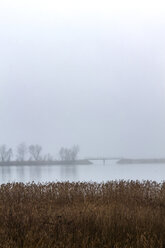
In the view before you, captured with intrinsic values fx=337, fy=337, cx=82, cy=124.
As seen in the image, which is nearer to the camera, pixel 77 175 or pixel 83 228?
pixel 83 228

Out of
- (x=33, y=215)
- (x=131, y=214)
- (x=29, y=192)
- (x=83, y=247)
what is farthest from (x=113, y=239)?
(x=29, y=192)

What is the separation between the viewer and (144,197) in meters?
14.1

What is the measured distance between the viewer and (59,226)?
26.6 ft

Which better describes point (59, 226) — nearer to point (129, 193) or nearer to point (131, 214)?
point (131, 214)

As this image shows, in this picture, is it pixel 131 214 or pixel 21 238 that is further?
pixel 131 214

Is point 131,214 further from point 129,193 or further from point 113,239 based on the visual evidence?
point 129,193

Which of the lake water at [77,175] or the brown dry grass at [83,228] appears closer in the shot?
the brown dry grass at [83,228]

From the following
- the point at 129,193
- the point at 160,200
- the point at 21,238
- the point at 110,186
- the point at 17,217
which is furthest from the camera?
the point at 110,186

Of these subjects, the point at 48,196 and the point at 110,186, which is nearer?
the point at 48,196

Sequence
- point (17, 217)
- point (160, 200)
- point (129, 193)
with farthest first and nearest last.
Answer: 1. point (129, 193)
2. point (160, 200)
3. point (17, 217)

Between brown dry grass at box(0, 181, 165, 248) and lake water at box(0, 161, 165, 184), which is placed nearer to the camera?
brown dry grass at box(0, 181, 165, 248)

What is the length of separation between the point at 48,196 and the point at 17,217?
5392 mm

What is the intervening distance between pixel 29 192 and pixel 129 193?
435cm

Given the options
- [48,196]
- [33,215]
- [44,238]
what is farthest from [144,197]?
[44,238]
